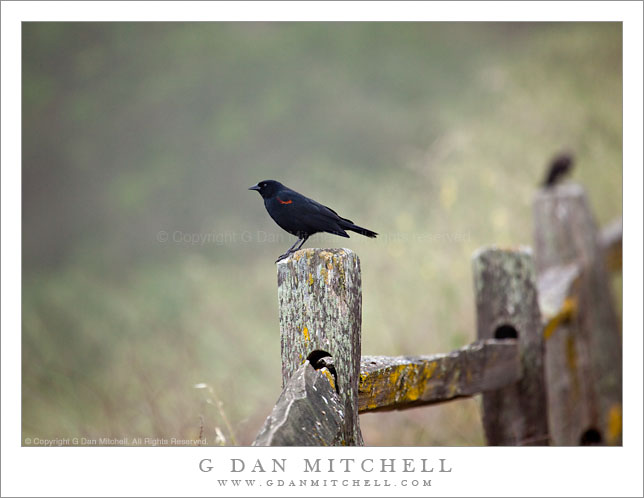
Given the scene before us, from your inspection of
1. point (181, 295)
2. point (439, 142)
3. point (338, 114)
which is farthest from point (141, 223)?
point (439, 142)

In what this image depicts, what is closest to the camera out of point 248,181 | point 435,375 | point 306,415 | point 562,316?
point 306,415

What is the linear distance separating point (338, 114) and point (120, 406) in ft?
19.5

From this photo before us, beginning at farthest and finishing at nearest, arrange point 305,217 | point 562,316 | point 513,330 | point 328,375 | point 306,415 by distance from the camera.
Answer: point 562,316
point 513,330
point 305,217
point 328,375
point 306,415

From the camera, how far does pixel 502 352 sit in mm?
2439

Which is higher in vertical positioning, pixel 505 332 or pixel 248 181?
pixel 248 181

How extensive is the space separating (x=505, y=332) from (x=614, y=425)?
143cm

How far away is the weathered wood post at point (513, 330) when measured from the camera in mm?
2584

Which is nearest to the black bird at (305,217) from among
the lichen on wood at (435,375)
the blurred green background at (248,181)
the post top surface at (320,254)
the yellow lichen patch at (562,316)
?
the post top surface at (320,254)

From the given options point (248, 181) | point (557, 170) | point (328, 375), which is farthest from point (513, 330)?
point (248, 181)

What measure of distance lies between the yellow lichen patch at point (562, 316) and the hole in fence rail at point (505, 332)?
0.23 m

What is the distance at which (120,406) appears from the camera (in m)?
3.84

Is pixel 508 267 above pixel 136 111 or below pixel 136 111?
below

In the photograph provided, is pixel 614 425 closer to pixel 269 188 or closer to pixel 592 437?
pixel 592 437

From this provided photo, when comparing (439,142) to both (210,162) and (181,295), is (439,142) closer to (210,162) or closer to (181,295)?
(181,295)
